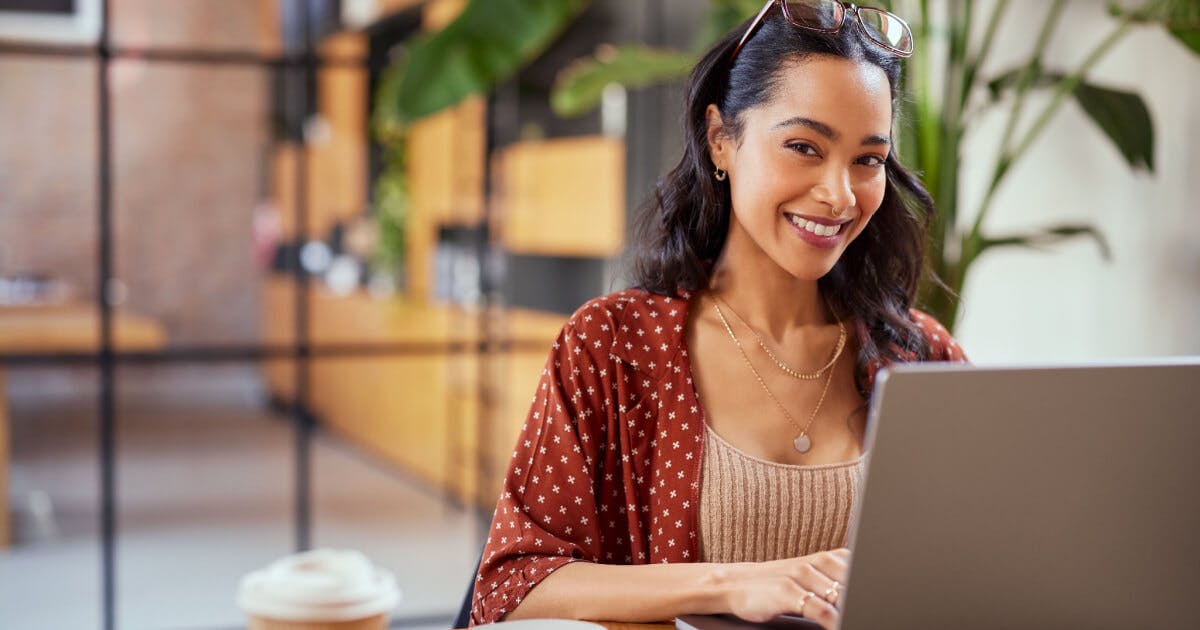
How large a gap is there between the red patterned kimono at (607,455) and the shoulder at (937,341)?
34 centimetres

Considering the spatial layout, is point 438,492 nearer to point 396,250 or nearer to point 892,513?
point 396,250

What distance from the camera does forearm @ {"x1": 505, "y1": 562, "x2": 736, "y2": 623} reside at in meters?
1.22

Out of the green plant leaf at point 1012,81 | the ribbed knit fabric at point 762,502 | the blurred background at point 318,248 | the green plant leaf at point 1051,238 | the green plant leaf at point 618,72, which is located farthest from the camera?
the blurred background at point 318,248

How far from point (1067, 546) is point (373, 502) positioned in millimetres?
3823

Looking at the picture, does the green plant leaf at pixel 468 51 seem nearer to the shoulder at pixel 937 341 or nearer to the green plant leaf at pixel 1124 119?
the green plant leaf at pixel 1124 119

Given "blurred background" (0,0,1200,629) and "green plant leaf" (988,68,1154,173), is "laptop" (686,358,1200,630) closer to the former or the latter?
"green plant leaf" (988,68,1154,173)

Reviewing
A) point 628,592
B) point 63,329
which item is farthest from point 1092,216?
point 63,329

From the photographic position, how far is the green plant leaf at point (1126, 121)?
2365 mm

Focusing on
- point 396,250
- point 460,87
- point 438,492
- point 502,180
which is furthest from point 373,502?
point 460,87

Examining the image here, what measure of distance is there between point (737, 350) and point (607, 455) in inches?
8.6

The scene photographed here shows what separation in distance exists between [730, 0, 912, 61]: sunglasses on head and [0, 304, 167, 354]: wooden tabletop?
2842 millimetres

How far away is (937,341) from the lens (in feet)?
5.56

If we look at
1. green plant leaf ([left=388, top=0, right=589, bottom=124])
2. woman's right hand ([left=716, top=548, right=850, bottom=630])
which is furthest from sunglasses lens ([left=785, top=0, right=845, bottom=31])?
green plant leaf ([left=388, top=0, right=589, bottom=124])

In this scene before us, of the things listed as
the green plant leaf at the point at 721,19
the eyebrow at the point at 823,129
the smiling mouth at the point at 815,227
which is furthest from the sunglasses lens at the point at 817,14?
the green plant leaf at the point at 721,19
